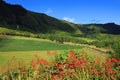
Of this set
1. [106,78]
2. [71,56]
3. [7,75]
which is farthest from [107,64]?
[7,75]

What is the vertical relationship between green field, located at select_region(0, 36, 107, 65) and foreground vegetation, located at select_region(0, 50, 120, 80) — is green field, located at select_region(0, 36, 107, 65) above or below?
below

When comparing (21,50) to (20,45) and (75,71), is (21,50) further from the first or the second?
(75,71)

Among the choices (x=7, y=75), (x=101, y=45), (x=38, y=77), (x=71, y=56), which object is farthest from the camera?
(x=101, y=45)

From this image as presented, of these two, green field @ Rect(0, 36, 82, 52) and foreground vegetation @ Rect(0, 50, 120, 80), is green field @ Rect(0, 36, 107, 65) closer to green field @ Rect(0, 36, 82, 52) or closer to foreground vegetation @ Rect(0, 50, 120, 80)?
green field @ Rect(0, 36, 82, 52)

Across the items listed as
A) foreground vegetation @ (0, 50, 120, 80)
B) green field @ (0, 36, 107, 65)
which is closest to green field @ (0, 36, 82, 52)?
green field @ (0, 36, 107, 65)

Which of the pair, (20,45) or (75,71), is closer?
(75,71)

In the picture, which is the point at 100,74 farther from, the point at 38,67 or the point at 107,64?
the point at 38,67

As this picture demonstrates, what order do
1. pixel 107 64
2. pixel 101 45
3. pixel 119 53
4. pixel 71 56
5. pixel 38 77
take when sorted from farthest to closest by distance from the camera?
pixel 101 45, pixel 119 53, pixel 38 77, pixel 71 56, pixel 107 64

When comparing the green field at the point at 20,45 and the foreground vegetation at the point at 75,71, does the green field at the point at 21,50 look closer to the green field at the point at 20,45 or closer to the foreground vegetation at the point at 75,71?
the green field at the point at 20,45

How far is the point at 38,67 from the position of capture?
43.8ft

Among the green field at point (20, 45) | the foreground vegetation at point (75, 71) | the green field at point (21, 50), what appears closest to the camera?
the foreground vegetation at point (75, 71)

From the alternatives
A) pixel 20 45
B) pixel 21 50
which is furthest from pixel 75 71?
pixel 20 45

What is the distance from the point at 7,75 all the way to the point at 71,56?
3.82 m

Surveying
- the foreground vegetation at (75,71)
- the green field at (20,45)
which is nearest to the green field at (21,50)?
the green field at (20,45)
